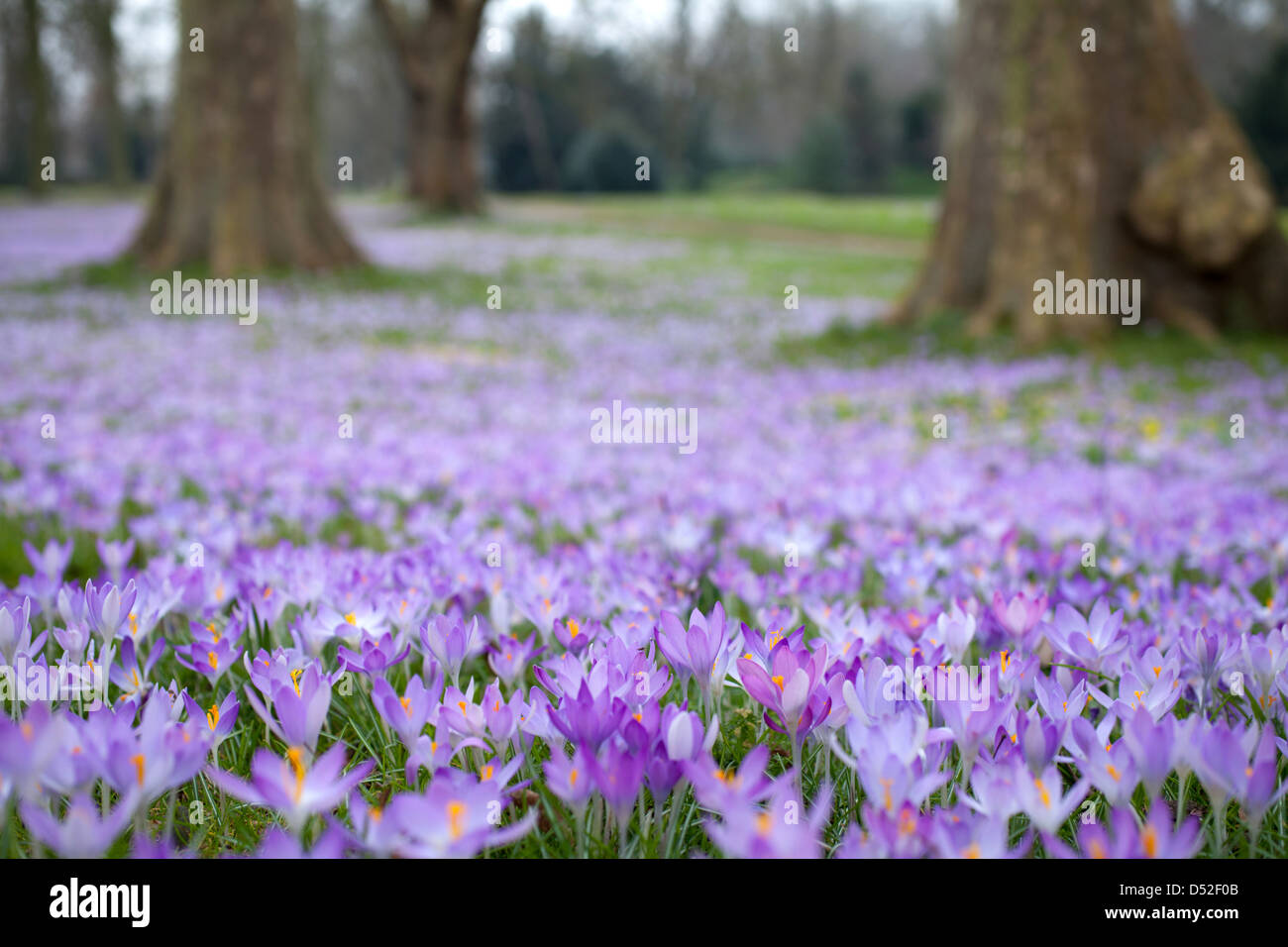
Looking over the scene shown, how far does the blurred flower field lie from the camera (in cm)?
110

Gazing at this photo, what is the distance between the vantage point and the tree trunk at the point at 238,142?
12.4m

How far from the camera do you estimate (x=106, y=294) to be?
11.9 metres

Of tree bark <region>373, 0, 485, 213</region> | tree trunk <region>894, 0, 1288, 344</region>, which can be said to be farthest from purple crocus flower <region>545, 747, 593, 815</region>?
tree bark <region>373, 0, 485, 213</region>

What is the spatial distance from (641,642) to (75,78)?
5625cm

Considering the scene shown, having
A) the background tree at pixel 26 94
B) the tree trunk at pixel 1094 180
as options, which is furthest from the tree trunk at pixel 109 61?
the tree trunk at pixel 1094 180

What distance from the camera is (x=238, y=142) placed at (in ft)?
41.3

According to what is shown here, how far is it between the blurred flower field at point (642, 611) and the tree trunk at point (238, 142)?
5465 mm

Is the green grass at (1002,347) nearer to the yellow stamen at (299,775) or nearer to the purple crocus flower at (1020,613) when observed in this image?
the purple crocus flower at (1020,613)

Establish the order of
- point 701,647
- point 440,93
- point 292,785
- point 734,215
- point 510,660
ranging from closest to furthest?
point 292,785 → point 701,647 → point 510,660 → point 440,93 → point 734,215

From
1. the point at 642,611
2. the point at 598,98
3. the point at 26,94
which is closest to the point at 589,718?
the point at 642,611

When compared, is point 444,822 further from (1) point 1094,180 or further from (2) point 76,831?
(1) point 1094,180

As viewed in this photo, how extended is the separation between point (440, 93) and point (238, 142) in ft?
49.2

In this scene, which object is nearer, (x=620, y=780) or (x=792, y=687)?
(x=620, y=780)

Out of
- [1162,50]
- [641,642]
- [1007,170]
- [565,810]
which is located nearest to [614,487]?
[641,642]
